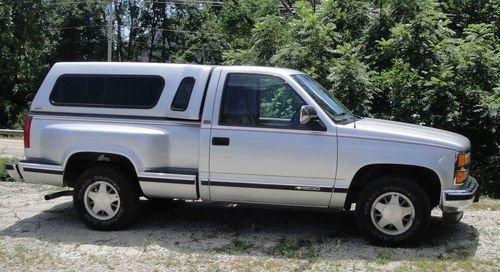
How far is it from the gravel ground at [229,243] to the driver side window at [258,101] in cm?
135

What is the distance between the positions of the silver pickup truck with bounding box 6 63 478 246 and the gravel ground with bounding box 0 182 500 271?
335 millimetres

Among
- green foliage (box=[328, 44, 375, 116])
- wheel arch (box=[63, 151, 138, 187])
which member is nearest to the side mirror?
wheel arch (box=[63, 151, 138, 187])

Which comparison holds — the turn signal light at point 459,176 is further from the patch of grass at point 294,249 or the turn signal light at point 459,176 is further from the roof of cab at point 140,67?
the roof of cab at point 140,67

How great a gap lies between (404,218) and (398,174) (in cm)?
47

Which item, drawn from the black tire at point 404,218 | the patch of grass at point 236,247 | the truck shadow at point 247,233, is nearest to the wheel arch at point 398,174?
the black tire at point 404,218

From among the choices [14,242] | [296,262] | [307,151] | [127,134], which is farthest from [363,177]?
[14,242]

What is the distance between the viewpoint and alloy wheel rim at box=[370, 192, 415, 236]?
568cm

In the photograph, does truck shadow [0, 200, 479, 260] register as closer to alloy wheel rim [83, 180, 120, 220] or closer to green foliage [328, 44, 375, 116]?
alloy wheel rim [83, 180, 120, 220]

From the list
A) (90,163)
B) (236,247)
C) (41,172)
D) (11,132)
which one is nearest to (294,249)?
(236,247)

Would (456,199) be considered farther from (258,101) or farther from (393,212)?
(258,101)

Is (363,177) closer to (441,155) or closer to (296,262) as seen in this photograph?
(441,155)

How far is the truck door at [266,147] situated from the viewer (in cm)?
575

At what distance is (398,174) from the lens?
229 inches

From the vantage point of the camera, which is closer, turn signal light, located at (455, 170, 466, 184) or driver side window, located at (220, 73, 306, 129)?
turn signal light, located at (455, 170, 466, 184)
